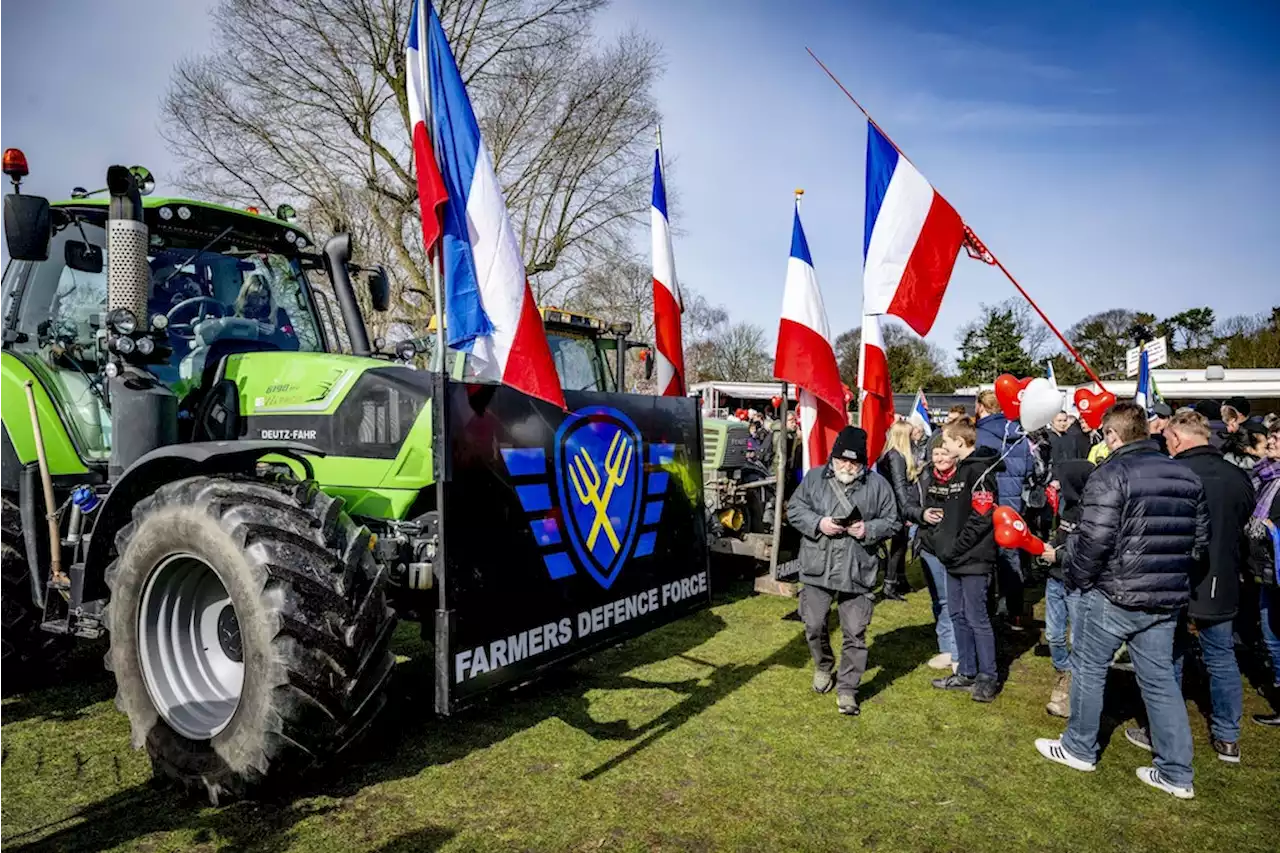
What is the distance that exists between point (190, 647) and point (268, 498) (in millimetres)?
988

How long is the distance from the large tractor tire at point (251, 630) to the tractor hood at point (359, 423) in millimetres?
537

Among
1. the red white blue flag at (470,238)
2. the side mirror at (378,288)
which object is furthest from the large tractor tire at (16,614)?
the red white blue flag at (470,238)

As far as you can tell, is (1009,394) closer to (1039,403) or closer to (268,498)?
(1039,403)

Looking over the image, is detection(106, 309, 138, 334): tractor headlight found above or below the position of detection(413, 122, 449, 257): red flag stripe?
below

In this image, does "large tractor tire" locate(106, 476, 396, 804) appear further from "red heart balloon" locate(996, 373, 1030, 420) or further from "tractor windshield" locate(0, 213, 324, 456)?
"red heart balloon" locate(996, 373, 1030, 420)

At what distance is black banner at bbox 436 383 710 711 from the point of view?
135 inches

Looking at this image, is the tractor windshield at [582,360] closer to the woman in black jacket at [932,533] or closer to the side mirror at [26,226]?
the woman in black jacket at [932,533]

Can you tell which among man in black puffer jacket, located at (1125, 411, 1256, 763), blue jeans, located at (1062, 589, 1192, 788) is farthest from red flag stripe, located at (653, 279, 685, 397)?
man in black puffer jacket, located at (1125, 411, 1256, 763)

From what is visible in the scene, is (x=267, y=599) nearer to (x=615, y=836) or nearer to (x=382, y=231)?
(x=615, y=836)

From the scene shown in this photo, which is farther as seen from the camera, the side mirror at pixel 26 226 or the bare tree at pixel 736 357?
the bare tree at pixel 736 357

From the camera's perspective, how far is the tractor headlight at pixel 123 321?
3.94m

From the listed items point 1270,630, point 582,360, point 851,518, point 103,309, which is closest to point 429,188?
point 103,309

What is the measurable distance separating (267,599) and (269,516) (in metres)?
0.35

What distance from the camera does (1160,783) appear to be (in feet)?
13.1
